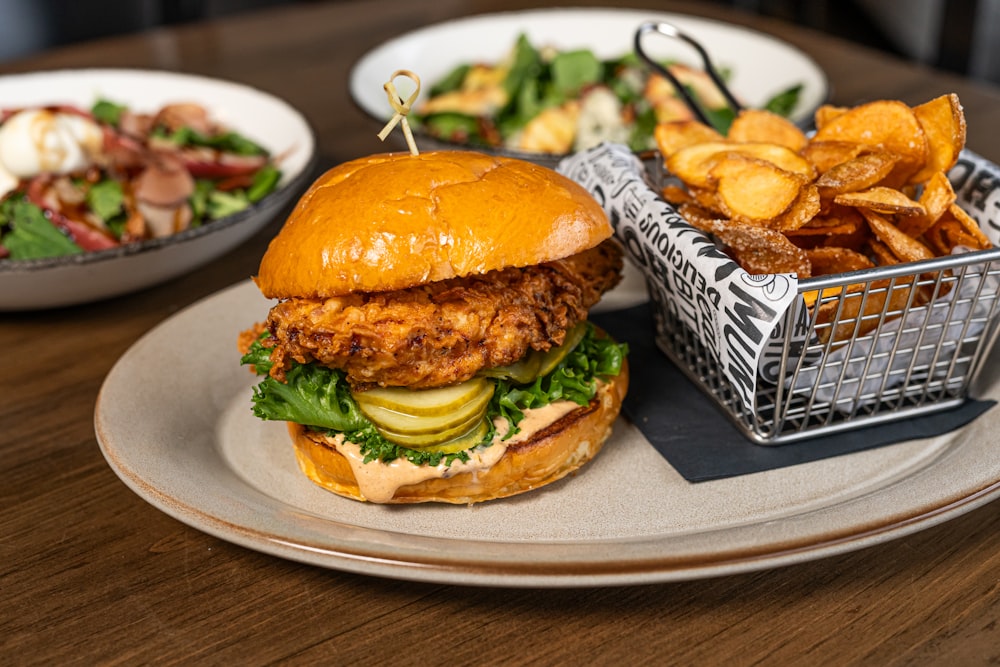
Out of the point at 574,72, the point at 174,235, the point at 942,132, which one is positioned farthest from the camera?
the point at 574,72

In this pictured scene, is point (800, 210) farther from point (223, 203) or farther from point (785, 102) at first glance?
point (223, 203)

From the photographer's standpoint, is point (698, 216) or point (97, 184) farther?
point (97, 184)

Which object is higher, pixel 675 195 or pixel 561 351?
pixel 675 195

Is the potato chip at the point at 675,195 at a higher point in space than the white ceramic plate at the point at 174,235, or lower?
higher

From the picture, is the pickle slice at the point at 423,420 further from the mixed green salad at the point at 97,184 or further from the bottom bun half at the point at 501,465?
the mixed green salad at the point at 97,184

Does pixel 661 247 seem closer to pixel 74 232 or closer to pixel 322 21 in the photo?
pixel 74 232

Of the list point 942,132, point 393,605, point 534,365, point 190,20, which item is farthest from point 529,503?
point 190,20

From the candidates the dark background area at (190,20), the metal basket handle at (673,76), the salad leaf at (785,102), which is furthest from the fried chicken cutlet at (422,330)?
the dark background area at (190,20)

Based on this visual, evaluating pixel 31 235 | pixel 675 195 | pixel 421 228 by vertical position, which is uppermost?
pixel 421 228
